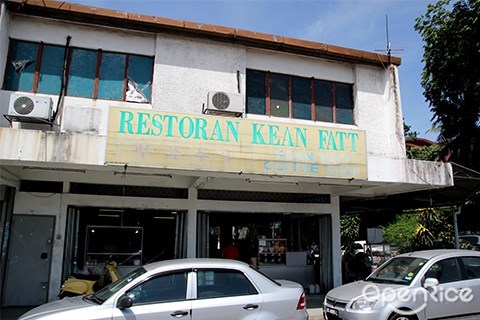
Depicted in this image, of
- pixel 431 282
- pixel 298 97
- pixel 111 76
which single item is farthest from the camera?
pixel 298 97

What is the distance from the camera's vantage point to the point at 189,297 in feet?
18.4

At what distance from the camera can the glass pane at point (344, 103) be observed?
11.8 meters

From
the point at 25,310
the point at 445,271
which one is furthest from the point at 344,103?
the point at 25,310

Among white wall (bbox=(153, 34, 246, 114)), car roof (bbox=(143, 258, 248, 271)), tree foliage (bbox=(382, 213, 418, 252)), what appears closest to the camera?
car roof (bbox=(143, 258, 248, 271))

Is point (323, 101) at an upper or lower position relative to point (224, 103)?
upper

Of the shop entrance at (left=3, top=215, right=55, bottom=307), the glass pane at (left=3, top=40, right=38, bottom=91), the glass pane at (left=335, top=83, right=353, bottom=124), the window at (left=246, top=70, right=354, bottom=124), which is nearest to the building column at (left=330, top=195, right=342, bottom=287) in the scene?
the glass pane at (left=335, top=83, right=353, bottom=124)

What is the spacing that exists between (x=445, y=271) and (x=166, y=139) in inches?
235

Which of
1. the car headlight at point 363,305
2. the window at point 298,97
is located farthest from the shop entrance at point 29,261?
the car headlight at point 363,305

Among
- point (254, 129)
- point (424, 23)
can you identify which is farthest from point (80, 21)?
point (424, 23)

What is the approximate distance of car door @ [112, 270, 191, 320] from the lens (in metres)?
5.29

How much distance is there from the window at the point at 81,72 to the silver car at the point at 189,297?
5475 mm

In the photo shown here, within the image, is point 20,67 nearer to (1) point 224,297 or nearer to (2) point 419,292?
(1) point 224,297

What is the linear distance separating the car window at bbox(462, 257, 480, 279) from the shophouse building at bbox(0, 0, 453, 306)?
275cm

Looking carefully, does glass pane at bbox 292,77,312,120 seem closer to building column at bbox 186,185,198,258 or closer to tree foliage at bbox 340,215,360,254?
building column at bbox 186,185,198,258
